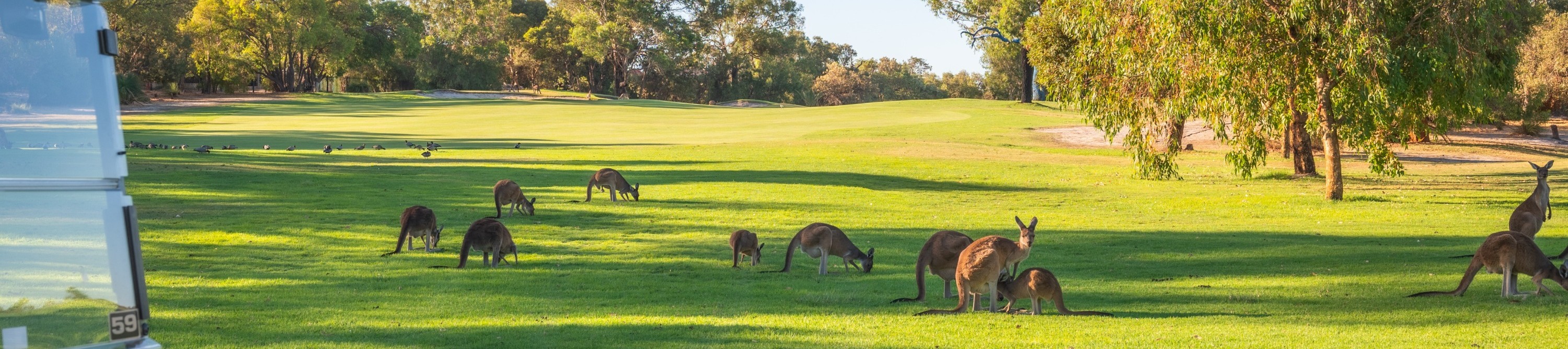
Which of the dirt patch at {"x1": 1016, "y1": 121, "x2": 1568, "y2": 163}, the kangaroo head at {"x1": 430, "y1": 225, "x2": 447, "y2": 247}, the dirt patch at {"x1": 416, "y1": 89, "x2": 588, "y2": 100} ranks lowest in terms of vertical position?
the dirt patch at {"x1": 1016, "y1": 121, "x2": 1568, "y2": 163}

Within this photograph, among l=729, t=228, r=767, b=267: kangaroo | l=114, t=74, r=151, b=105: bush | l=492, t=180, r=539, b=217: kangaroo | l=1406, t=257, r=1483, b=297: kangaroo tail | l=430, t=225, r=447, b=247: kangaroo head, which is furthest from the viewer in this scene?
l=114, t=74, r=151, b=105: bush

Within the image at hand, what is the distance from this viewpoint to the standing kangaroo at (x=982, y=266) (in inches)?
385

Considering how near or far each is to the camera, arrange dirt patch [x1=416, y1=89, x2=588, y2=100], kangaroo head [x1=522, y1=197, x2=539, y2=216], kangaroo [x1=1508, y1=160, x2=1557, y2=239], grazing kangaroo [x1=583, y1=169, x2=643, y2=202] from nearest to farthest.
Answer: kangaroo [x1=1508, y1=160, x2=1557, y2=239] < kangaroo head [x1=522, y1=197, x2=539, y2=216] < grazing kangaroo [x1=583, y1=169, x2=643, y2=202] < dirt patch [x1=416, y1=89, x2=588, y2=100]

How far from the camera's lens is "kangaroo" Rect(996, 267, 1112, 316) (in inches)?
391

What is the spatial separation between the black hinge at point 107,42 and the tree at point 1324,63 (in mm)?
20663

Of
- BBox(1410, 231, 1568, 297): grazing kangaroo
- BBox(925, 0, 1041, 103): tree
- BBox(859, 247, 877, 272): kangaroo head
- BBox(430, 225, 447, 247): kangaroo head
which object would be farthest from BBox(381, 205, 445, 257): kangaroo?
BBox(925, 0, 1041, 103): tree

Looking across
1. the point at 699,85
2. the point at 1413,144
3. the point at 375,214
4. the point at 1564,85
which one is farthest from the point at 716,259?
the point at 699,85

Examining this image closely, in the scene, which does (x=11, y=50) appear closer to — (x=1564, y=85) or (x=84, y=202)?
(x=84, y=202)

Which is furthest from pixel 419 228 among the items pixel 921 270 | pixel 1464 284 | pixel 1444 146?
pixel 1444 146

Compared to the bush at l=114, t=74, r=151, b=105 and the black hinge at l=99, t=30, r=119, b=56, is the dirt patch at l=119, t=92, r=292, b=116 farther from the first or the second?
the black hinge at l=99, t=30, r=119, b=56

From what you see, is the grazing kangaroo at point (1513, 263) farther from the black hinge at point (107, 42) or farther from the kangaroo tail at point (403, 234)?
the kangaroo tail at point (403, 234)

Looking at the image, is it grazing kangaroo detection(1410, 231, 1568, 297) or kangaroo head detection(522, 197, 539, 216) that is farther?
kangaroo head detection(522, 197, 539, 216)

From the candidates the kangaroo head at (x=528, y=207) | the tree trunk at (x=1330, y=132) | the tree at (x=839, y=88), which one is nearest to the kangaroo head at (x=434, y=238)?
the kangaroo head at (x=528, y=207)

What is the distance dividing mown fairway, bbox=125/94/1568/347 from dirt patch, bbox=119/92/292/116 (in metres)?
31.8
